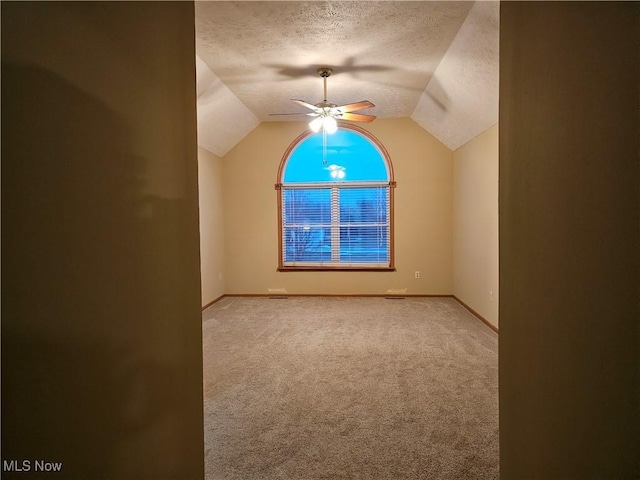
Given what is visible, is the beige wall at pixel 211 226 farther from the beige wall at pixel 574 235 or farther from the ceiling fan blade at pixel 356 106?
the beige wall at pixel 574 235

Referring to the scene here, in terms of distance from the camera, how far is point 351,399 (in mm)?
2475

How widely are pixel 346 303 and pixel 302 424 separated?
11.4 feet

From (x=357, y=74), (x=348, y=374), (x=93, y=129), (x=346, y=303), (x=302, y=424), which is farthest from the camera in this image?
(x=346, y=303)

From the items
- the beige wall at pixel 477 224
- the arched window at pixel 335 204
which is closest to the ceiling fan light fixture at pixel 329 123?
the beige wall at pixel 477 224

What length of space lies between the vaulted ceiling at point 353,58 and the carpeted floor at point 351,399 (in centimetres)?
272

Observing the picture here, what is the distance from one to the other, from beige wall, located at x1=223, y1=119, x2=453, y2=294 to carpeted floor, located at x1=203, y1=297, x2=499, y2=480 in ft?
4.71

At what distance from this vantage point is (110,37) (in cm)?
83

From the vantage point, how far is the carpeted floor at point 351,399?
1.80m

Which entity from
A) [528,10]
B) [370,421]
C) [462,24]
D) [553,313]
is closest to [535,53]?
[528,10]

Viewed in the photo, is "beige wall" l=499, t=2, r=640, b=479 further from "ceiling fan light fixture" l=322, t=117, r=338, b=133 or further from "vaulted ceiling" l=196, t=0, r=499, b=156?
"ceiling fan light fixture" l=322, t=117, r=338, b=133

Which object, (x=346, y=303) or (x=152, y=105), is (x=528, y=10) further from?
(x=346, y=303)

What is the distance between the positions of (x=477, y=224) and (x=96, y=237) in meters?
4.73

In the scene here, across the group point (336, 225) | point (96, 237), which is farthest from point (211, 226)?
point (96, 237)

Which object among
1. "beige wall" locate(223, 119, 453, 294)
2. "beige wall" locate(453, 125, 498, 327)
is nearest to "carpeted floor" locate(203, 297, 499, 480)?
"beige wall" locate(453, 125, 498, 327)
